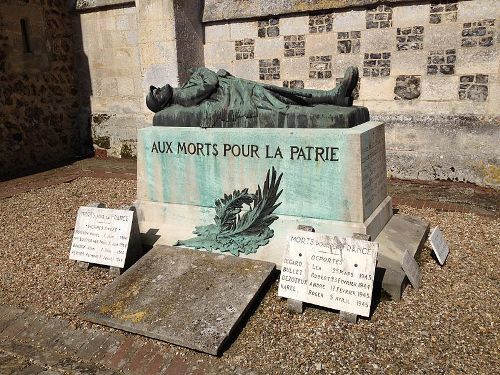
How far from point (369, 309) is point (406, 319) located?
316 millimetres

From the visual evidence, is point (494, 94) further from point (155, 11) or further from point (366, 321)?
point (155, 11)

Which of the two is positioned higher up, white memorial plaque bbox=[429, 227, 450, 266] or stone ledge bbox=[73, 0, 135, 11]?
stone ledge bbox=[73, 0, 135, 11]

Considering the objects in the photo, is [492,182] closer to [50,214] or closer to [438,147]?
[438,147]

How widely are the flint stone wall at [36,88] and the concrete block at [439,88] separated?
754cm

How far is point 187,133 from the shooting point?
416 centimetres

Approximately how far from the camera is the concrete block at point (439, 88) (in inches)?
254

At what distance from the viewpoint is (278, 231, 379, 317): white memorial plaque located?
2961mm

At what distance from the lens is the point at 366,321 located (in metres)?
3.00

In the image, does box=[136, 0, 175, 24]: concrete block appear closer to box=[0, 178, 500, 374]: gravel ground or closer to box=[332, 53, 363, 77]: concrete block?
box=[332, 53, 363, 77]: concrete block

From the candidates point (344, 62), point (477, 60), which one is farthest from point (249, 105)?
point (477, 60)

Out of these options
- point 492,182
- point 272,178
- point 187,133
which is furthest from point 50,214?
point 492,182

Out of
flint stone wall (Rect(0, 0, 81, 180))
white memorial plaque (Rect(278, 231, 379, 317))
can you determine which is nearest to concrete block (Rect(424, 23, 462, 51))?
white memorial plaque (Rect(278, 231, 379, 317))

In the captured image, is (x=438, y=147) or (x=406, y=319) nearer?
(x=406, y=319)

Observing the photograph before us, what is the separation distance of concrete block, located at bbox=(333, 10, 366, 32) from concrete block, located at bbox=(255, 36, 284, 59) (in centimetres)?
102
